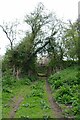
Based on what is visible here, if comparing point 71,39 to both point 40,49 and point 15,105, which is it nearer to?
point 40,49

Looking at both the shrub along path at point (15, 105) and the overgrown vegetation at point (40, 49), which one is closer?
the shrub along path at point (15, 105)

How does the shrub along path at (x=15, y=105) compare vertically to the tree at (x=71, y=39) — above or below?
below

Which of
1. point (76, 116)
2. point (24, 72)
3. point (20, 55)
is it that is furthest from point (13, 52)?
point (76, 116)

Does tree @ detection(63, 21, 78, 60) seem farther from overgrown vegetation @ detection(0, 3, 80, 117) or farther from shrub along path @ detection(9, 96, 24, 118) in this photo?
shrub along path @ detection(9, 96, 24, 118)

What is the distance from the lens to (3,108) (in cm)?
1398

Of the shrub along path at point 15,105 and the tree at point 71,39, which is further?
the tree at point 71,39

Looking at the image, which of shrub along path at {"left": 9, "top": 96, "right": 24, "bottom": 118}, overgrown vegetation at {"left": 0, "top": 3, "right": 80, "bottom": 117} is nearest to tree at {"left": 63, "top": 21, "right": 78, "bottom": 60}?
overgrown vegetation at {"left": 0, "top": 3, "right": 80, "bottom": 117}

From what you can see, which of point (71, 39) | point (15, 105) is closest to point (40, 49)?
point (71, 39)

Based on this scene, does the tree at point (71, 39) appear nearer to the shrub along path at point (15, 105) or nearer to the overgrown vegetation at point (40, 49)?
the overgrown vegetation at point (40, 49)

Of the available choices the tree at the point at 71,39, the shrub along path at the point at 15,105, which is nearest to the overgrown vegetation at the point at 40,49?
the tree at the point at 71,39

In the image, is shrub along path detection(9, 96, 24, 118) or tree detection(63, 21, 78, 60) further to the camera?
tree detection(63, 21, 78, 60)

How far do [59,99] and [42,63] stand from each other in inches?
1023

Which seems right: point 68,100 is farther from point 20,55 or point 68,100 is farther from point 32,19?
point 32,19

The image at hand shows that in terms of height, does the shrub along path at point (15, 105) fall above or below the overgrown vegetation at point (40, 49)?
below
